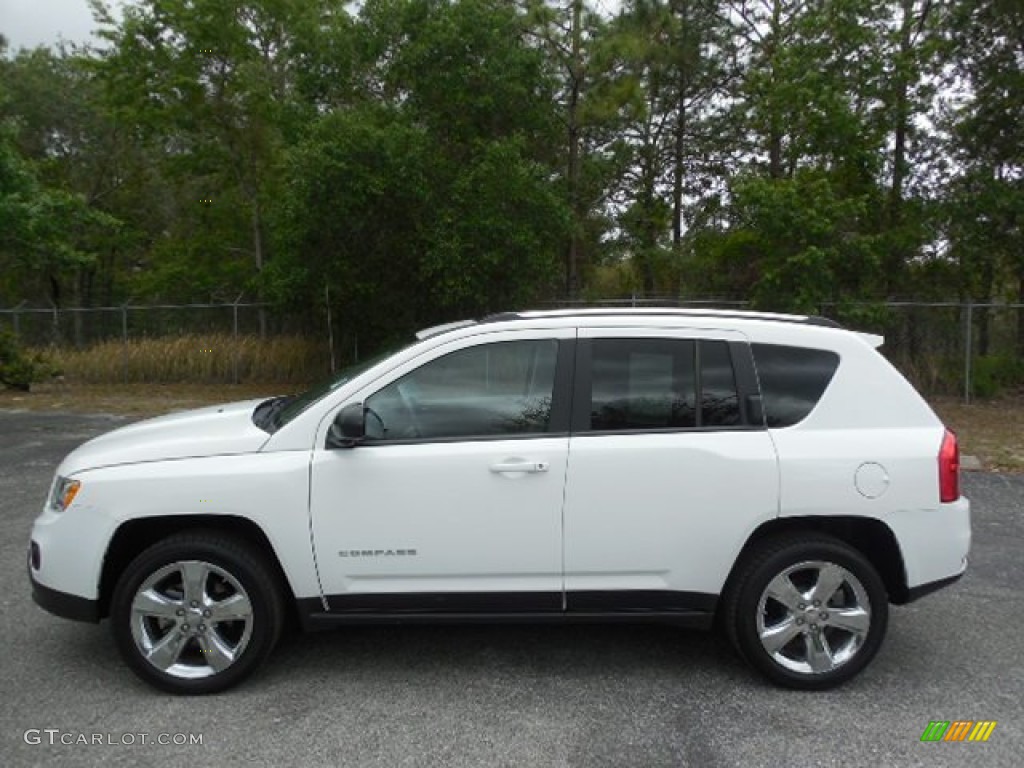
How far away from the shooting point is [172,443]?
3756mm

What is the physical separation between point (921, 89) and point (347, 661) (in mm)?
14727

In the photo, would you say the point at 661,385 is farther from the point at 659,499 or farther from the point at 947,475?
the point at 947,475

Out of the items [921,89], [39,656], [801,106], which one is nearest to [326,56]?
[801,106]

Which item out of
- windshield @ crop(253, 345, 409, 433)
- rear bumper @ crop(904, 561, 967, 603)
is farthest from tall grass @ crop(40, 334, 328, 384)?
rear bumper @ crop(904, 561, 967, 603)

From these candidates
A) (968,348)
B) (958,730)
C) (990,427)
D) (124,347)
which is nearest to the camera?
(958,730)

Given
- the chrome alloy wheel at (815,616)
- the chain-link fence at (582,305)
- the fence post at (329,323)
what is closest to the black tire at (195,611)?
the chrome alloy wheel at (815,616)

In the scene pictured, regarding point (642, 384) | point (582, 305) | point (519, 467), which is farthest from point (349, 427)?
point (582, 305)

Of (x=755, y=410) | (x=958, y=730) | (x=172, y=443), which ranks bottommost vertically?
(x=958, y=730)

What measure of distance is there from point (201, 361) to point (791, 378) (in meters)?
15.6

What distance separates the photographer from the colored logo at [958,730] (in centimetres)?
333

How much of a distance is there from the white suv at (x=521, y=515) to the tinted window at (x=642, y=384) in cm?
1

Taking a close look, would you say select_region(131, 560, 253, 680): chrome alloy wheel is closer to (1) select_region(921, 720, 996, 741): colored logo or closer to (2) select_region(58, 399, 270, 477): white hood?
(2) select_region(58, 399, 270, 477): white hood

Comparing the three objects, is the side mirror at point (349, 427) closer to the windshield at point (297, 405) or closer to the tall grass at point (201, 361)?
the windshield at point (297, 405)

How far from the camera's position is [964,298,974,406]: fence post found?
1370cm
